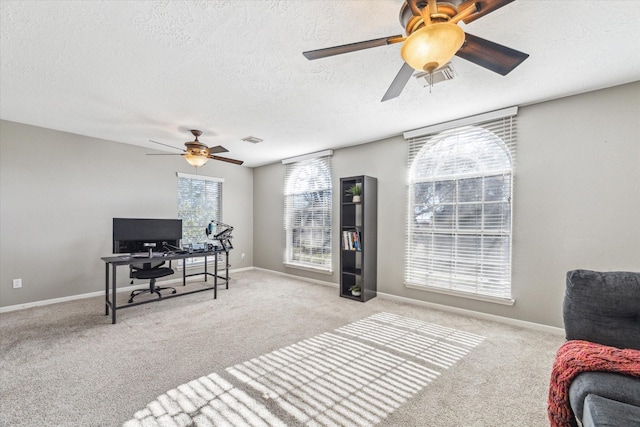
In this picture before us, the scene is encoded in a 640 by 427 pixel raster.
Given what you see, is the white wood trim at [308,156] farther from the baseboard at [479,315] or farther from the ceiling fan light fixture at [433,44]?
the ceiling fan light fixture at [433,44]

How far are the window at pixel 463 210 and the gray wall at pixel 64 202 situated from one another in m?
4.43

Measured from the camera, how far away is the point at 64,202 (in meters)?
4.02

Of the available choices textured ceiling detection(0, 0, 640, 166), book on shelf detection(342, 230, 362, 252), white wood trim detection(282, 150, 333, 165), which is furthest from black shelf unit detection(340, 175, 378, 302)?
textured ceiling detection(0, 0, 640, 166)

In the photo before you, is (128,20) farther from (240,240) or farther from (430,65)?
(240,240)

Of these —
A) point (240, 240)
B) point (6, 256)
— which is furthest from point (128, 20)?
point (240, 240)

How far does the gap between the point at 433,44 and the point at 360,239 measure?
10.2ft

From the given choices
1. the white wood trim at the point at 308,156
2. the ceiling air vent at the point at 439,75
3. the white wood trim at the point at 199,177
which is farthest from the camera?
the white wood trim at the point at 199,177

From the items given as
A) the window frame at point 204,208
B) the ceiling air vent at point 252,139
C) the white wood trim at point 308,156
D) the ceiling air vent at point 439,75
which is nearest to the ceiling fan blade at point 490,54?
the ceiling air vent at point 439,75

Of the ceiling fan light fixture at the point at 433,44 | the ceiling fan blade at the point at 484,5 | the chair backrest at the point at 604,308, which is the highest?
the ceiling fan blade at the point at 484,5

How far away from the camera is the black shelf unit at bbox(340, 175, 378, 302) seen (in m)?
4.12

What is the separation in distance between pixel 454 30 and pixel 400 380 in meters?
2.28

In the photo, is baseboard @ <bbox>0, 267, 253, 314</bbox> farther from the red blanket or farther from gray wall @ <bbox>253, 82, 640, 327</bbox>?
the red blanket

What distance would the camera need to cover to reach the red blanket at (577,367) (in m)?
1.30

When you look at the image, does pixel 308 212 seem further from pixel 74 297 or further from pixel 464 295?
pixel 74 297
